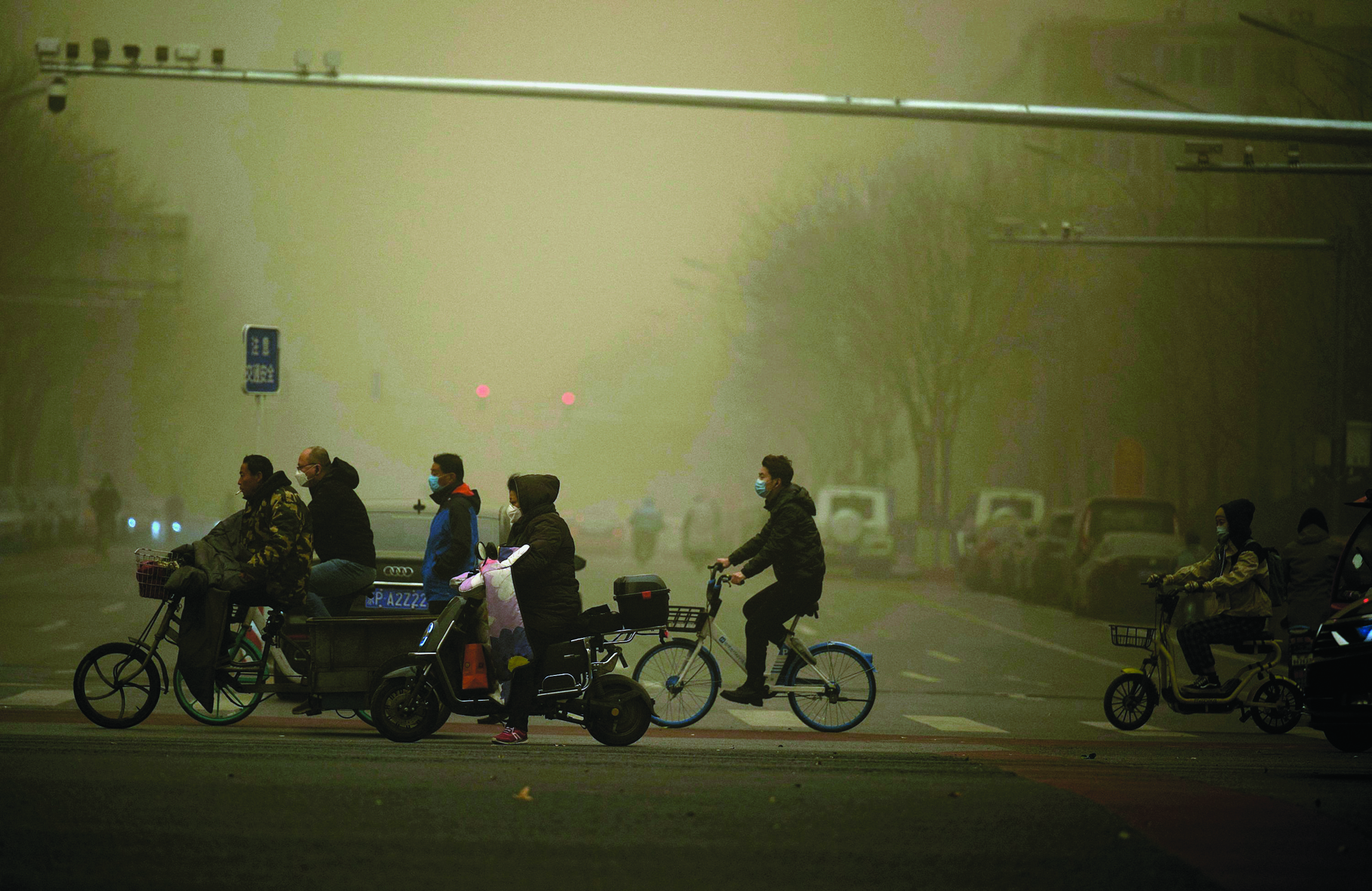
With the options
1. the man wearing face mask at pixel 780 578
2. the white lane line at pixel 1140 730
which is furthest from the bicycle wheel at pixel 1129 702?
the man wearing face mask at pixel 780 578

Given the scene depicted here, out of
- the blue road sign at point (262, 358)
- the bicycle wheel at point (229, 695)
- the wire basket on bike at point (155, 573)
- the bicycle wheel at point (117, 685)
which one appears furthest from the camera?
the blue road sign at point (262, 358)

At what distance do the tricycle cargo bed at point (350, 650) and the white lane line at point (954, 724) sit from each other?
16.2 ft

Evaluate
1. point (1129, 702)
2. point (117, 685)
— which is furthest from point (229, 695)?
point (1129, 702)

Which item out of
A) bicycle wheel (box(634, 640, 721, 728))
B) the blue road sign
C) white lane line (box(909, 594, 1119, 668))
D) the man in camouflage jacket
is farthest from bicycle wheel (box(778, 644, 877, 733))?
white lane line (box(909, 594, 1119, 668))

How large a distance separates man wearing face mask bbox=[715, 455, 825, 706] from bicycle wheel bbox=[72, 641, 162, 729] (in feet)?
12.5

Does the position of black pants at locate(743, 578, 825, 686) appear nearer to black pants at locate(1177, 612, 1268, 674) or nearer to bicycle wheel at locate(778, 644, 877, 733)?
bicycle wheel at locate(778, 644, 877, 733)

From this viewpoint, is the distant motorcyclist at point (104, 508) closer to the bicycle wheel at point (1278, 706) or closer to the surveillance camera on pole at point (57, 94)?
the surveillance camera on pole at point (57, 94)

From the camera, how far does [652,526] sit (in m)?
→ 47.5

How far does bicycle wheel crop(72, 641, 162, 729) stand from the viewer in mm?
10680

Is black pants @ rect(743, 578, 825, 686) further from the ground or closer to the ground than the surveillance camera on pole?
closer to the ground

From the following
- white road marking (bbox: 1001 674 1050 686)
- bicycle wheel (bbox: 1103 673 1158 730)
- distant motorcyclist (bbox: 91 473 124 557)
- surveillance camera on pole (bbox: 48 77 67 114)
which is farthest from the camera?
distant motorcyclist (bbox: 91 473 124 557)

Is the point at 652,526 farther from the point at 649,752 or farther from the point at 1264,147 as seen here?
Result: the point at 649,752

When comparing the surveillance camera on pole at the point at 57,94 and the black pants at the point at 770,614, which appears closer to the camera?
the black pants at the point at 770,614

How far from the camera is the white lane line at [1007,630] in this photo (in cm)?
2217
